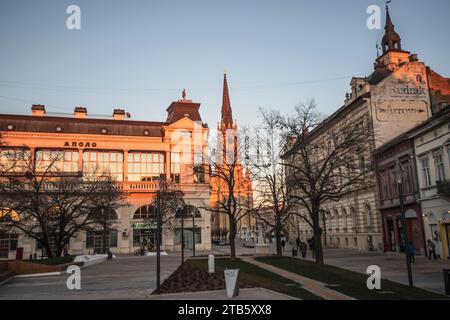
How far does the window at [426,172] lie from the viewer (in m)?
33.6

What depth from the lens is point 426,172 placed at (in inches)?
A: 1337

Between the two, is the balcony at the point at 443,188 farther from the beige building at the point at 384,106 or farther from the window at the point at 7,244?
the window at the point at 7,244

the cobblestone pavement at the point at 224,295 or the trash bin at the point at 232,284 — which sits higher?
the trash bin at the point at 232,284

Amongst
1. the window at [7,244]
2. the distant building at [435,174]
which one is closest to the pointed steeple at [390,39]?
the distant building at [435,174]

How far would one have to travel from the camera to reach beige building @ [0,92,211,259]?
53.8 m

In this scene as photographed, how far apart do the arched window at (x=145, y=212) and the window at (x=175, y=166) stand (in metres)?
5.98

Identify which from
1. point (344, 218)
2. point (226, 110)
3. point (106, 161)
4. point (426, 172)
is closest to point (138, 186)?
point (106, 161)

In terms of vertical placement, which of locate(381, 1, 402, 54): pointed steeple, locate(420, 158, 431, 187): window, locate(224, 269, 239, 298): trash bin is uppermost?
locate(381, 1, 402, 54): pointed steeple

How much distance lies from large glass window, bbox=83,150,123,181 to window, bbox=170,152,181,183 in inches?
287

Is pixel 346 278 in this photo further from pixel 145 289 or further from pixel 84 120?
pixel 84 120

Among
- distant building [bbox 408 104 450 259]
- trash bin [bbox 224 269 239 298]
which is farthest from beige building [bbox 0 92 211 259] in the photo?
trash bin [bbox 224 269 239 298]

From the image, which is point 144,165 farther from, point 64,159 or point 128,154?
point 64,159

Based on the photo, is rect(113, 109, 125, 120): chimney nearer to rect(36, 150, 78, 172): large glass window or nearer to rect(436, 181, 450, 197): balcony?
rect(36, 150, 78, 172): large glass window

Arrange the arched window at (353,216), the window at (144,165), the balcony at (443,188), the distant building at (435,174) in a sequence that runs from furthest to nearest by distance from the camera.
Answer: the window at (144,165) → the arched window at (353,216) → the distant building at (435,174) → the balcony at (443,188)
